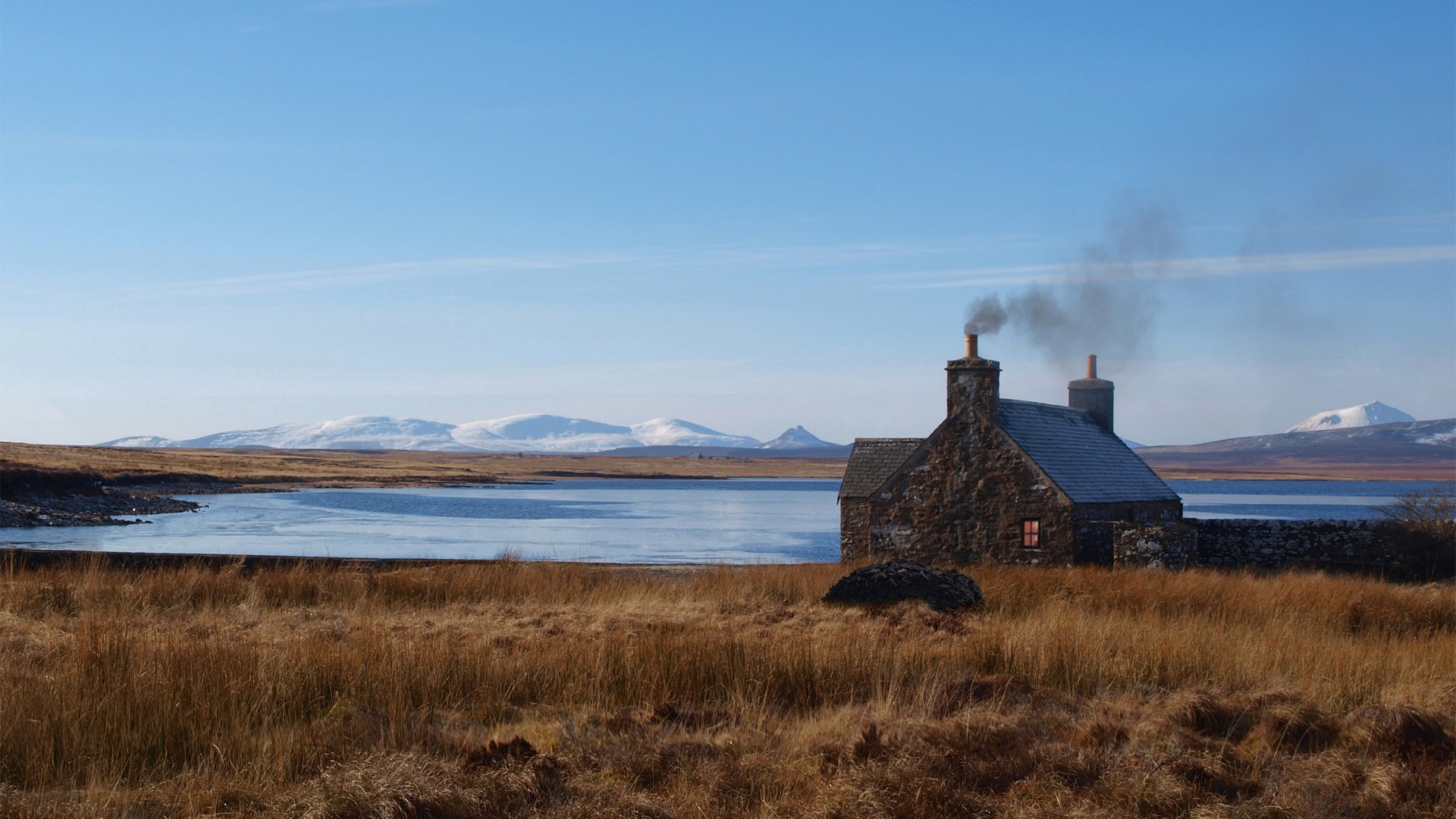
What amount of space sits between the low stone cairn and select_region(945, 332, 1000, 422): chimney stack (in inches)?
399

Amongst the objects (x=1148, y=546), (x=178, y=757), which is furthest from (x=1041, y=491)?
(x=178, y=757)

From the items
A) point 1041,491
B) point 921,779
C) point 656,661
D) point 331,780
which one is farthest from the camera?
point 1041,491

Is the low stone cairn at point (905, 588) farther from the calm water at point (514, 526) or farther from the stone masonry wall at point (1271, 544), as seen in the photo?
the stone masonry wall at point (1271, 544)

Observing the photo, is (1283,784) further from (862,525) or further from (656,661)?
(862,525)

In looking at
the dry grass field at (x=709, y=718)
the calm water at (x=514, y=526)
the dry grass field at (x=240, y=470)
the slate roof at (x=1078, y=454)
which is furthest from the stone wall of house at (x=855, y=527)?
the dry grass field at (x=240, y=470)

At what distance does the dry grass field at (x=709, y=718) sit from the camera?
752 cm

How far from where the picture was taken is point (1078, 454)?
2897 cm

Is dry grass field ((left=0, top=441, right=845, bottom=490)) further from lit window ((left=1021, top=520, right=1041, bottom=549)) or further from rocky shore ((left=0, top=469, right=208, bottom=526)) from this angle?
lit window ((left=1021, top=520, right=1041, bottom=549))

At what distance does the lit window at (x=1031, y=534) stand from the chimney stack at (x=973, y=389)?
2.51m

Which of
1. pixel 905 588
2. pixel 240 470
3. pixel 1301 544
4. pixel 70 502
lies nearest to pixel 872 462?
pixel 1301 544

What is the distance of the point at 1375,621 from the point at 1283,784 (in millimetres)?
9174

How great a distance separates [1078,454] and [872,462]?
5921 millimetres

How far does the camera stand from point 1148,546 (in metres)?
23.5

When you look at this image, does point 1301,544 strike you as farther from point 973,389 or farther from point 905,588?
point 905,588
